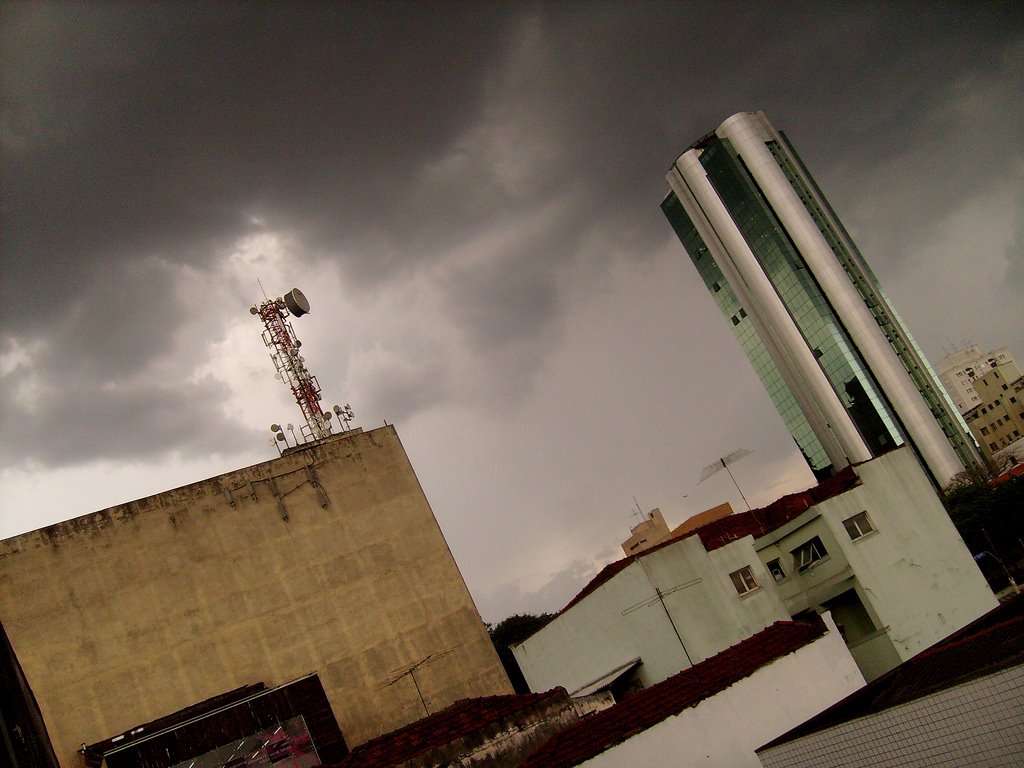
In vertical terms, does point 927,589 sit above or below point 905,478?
below

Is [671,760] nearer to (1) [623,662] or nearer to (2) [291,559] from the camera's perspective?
(1) [623,662]

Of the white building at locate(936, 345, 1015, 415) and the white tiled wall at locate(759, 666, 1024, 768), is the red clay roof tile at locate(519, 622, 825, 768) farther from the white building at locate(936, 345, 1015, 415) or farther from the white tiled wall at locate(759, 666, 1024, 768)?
the white building at locate(936, 345, 1015, 415)

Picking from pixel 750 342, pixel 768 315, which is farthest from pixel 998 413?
pixel 768 315

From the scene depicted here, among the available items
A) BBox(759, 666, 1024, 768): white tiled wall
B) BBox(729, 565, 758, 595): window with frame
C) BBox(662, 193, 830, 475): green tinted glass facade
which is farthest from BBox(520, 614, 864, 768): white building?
BBox(662, 193, 830, 475): green tinted glass facade

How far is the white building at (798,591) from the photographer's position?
2433 centimetres

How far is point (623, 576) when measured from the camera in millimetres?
25188

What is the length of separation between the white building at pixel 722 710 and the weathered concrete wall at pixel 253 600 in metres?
11.5

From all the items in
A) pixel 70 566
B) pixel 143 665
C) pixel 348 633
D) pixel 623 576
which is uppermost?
pixel 70 566

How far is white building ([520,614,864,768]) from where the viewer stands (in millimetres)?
13539

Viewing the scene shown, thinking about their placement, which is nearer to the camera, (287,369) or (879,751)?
(879,751)

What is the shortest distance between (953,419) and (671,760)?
82.3 meters

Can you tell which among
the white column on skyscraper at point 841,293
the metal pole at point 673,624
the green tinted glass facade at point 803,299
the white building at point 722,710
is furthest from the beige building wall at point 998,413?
the white building at point 722,710

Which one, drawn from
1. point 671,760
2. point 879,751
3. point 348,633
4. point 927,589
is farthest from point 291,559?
point 927,589

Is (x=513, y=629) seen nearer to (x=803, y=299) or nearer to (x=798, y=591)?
(x=798, y=591)
